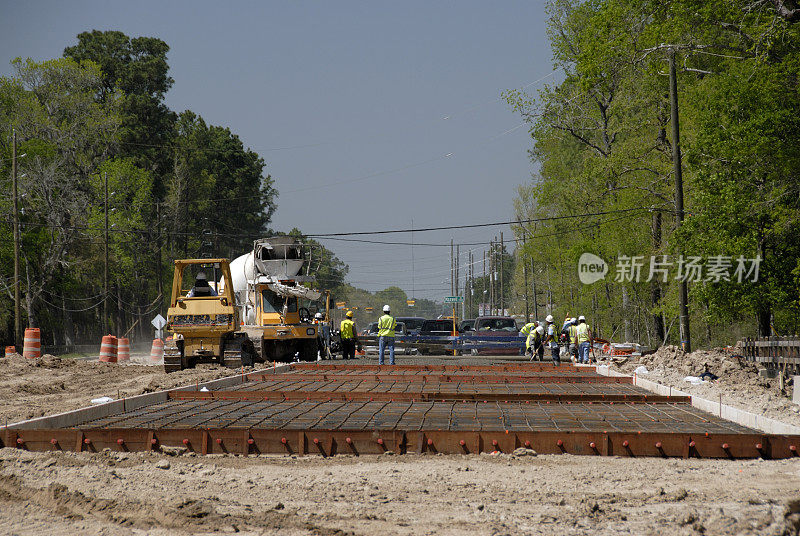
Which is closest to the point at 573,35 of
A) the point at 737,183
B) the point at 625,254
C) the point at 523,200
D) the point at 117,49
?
the point at 625,254

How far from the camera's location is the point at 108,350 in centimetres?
2966

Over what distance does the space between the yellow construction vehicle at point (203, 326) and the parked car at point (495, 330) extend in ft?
48.7

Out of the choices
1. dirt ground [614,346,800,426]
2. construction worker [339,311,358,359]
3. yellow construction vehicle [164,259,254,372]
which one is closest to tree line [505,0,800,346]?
dirt ground [614,346,800,426]

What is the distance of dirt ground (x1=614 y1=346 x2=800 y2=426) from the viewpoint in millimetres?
13047

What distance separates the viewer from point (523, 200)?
80.9 metres

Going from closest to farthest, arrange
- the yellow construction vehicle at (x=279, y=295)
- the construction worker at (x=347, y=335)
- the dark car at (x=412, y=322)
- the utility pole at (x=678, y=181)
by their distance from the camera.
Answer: the utility pole at (x=678, y=181) < the yellow construction vehicle at (x=279, y=295) < the construction worker at (x=347, y=335) < the dark car at (x=412, y=322)

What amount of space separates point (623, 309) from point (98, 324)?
3837 centimetres

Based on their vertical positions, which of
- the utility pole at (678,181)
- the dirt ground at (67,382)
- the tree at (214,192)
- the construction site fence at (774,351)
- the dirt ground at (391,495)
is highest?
the tree at (214,192)

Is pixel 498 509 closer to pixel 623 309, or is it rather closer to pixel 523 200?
pixel 623 309

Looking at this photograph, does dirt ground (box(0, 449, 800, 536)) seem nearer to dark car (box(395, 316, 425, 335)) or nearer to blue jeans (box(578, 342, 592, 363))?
blue jeans (box(578, 342, 592, 363))

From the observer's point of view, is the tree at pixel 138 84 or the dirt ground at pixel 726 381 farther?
the tree at pixel 138 84

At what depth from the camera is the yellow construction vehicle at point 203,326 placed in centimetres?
2216

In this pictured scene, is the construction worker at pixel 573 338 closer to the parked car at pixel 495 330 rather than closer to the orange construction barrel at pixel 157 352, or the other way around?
the parked car at pixel 495 330

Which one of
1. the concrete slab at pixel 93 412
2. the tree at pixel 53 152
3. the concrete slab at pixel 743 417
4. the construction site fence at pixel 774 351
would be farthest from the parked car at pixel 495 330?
the tree at pixel 53 152
